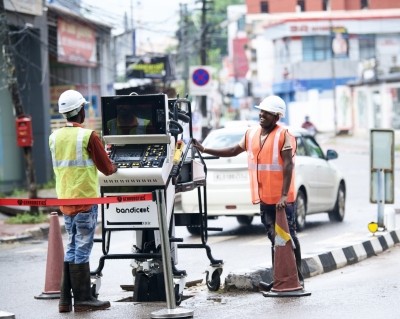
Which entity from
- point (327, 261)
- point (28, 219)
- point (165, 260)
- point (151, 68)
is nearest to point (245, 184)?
point (327, 261)

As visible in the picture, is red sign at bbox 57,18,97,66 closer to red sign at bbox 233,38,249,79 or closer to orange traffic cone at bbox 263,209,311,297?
orange traffic cone at bbox 263,209,311,297

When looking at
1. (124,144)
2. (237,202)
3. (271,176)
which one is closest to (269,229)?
(271,176)

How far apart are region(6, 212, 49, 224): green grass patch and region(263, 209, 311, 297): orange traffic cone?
11.4m

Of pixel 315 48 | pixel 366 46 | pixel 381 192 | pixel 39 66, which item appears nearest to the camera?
pixel 381 192

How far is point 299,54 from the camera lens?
3410 inches

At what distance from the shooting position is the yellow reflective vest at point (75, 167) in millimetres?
9836

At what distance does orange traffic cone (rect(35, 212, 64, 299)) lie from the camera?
10969mm

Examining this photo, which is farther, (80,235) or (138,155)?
(138,155)

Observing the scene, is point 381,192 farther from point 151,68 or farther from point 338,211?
point 151,68

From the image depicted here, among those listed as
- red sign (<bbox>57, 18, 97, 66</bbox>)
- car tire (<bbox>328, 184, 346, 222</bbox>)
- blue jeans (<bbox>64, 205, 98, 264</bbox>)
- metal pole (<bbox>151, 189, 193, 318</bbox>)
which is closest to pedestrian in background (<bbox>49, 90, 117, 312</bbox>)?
blue jeans (<bbox>64, 205, 98, 264</bbox>)

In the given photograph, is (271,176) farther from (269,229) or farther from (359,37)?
(359,37)

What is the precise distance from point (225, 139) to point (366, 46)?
2849 inches

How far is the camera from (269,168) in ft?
34.5

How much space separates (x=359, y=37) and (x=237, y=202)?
2851 inches
